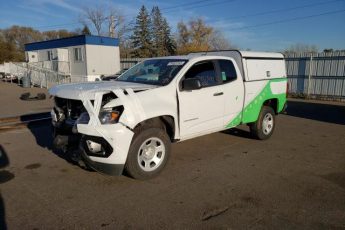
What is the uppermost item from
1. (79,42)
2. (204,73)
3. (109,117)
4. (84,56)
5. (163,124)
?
(79,42)

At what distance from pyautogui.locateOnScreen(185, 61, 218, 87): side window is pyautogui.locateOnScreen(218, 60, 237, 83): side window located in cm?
23

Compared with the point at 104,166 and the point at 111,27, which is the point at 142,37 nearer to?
the point at 111,27

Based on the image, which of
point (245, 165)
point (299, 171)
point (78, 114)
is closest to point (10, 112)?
point (78, 114)

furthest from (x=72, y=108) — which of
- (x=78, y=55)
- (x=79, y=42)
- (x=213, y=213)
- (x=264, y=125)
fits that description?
(x=78, y=55)

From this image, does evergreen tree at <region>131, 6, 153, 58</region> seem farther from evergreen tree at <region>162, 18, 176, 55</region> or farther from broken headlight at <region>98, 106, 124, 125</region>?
broken headlight at <region>98, 106, 124, 125</region>

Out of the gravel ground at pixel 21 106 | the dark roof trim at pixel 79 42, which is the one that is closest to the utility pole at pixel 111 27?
the dark roof trim at pixel 79 42

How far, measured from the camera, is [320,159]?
18.9 ft

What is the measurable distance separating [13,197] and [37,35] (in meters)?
87.7

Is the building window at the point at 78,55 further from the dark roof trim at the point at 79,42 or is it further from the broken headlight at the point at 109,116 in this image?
the broken headlight at the point at 109,116

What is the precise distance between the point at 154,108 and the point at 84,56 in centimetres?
2562

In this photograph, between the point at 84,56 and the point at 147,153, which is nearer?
the point at 147,153

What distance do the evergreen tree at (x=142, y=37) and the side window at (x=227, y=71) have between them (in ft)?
166

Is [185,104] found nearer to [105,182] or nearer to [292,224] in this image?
[105,182]

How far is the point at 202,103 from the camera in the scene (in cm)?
528
